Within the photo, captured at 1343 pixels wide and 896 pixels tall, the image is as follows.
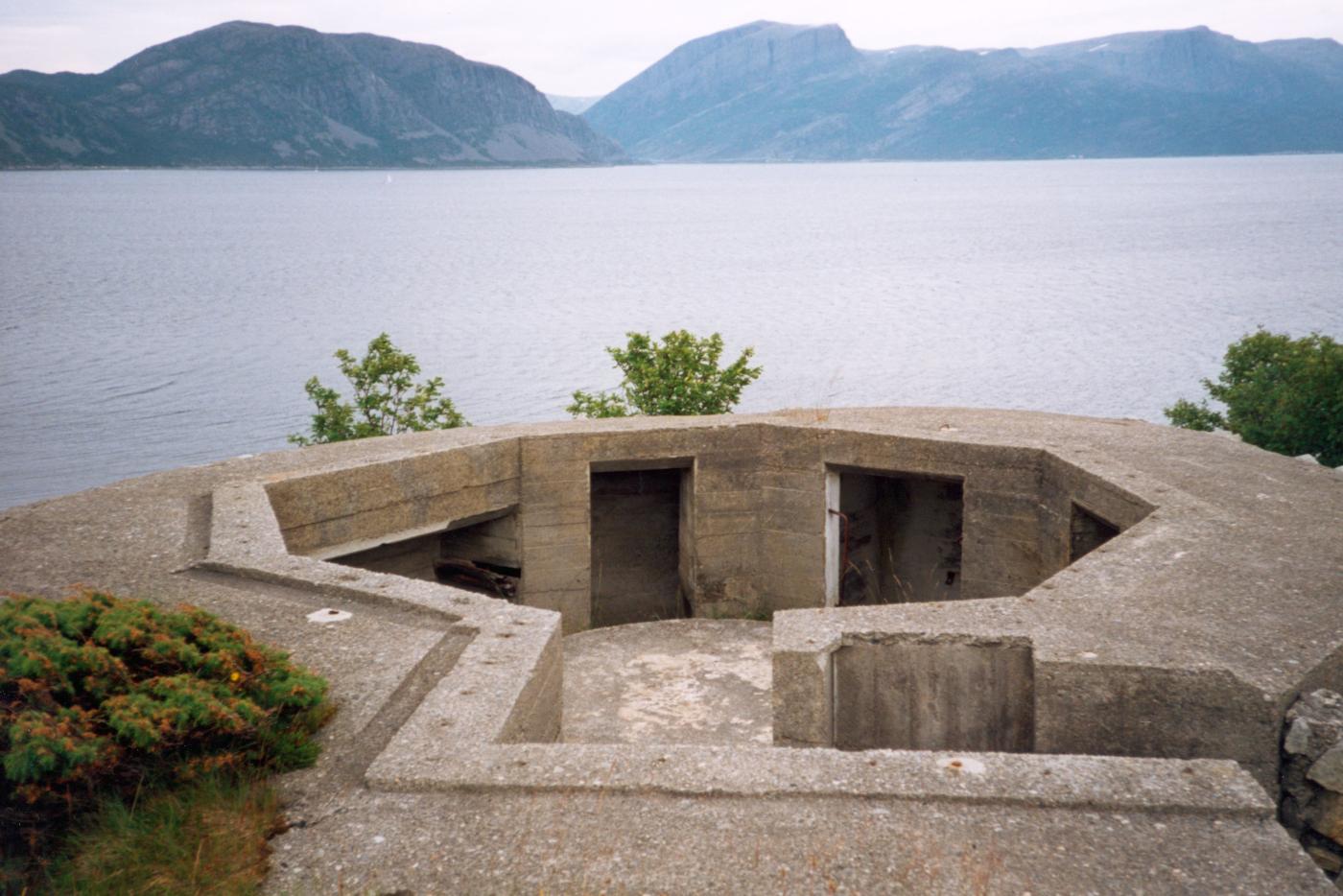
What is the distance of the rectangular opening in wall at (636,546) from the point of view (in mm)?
13812

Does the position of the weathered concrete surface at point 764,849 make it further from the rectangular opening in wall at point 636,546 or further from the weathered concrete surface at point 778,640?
the rectangular opening in wall at point 636,546

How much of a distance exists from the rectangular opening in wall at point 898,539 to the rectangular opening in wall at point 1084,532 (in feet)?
7.60

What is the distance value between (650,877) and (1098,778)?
2.05 meters

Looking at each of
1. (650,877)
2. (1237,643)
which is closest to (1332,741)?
(1237,643)

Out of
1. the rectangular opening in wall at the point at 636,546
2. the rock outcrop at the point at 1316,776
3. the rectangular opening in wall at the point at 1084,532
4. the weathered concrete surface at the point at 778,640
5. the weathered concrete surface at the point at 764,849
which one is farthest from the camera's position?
the rectangular opening in wall at the point at 636,546

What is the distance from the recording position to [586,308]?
5994 centimetres

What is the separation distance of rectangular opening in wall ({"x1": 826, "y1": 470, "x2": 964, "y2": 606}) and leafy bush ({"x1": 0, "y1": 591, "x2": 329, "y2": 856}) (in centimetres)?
798

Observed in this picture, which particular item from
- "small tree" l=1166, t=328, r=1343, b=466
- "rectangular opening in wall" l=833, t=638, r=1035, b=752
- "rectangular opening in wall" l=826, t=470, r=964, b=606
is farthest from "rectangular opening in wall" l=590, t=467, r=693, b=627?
"small tree" l=1166, t=328, r=1343, b=466

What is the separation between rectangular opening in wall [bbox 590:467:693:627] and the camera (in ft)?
45.3

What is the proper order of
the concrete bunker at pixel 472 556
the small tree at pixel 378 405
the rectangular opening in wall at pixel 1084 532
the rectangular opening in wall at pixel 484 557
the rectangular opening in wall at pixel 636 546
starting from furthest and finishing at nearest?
the small tree at pixel 378 405 → the rectangular opening in wall at pixel 636 546 → the rectangular opening in wall at pixel 484 557 → the concrete bunker at pixel 472 556 → the rectangular opening in wall at pixel 1084 532

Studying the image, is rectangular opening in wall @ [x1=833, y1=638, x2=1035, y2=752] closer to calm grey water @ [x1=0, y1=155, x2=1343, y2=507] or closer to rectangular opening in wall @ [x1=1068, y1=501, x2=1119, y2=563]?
rectangular opening in wall @ [x1=1068, y1=501, x2=1119, y2=563]

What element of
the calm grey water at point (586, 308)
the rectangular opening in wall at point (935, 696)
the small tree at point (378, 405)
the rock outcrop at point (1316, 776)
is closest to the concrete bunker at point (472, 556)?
the rectangular opening in wall at point (935, 696)

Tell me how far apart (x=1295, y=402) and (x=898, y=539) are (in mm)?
6894

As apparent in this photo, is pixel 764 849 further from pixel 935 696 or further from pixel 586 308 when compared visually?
pixel 586 308
